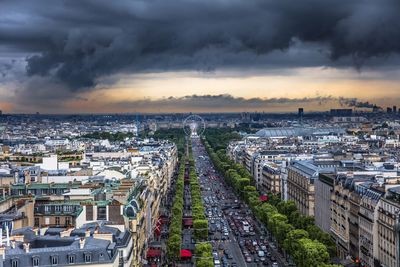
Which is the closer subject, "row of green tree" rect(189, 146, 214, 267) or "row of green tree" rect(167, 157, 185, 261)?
"row of green tree" rect(189, 146, 214, 267)


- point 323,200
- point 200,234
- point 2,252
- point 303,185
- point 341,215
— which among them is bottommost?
point 200,234

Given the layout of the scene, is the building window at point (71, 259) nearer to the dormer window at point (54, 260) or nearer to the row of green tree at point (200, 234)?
the dormer window at point (54, 260)

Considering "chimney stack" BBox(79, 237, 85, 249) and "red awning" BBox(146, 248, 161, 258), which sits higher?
"chimney stack" BBox(79, 237, 85, 249)

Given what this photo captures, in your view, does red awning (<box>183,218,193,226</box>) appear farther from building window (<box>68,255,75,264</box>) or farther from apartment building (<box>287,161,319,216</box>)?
building window (<box>68,255,75,264</box>)

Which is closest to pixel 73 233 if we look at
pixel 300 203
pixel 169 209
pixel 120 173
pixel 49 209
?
pixel 49 209

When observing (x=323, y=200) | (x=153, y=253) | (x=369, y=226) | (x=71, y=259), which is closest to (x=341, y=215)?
(x=323, y=200)

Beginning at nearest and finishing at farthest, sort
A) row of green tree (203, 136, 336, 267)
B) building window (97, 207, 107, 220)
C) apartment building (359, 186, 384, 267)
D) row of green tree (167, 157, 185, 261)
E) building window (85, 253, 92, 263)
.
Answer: building window (85, 253, 92, 263) < building window (97, 207, 107, 220) < apartment building (359, 186, 384, 267) < row of green tree (203, 136, 336, 267) < row of green tree (167, 157, 185, 261)

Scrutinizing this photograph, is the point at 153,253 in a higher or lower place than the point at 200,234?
higher

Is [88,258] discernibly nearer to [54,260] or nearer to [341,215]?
[54,260]

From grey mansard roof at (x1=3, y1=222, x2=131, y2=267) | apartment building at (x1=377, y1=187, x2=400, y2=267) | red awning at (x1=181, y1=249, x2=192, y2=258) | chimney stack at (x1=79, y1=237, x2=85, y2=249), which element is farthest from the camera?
red awning at (x1=181, y1=249, x2=192, y2=258)

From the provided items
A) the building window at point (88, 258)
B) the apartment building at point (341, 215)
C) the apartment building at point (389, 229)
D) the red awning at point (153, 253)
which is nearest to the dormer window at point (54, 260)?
the building window at point (88, 258)

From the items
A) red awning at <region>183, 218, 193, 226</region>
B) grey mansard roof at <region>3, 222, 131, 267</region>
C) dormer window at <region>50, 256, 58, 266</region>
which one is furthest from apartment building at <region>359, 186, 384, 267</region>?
dormer window at <region>50, 256, 58, 266</region>
